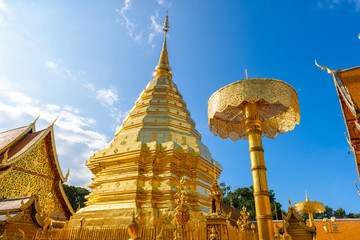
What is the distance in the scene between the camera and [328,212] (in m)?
41.0

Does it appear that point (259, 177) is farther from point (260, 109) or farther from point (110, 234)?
point (110, 234)

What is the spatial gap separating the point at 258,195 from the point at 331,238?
1425cm

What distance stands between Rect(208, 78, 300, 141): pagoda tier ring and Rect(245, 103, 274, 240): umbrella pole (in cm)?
47

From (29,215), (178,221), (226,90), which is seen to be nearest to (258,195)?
(178,221)

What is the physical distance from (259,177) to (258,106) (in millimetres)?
1973

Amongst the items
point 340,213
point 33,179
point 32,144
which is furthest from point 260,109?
point 340,213

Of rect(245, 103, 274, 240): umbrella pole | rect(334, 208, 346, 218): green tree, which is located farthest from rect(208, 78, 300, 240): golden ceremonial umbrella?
rect(334, 208, 346, 218): green tree

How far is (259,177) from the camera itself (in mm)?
5480

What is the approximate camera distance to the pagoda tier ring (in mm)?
5816

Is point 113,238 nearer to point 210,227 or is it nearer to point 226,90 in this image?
point 210,227

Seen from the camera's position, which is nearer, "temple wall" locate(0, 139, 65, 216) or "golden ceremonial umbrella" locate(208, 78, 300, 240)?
"golden ceremonial umbrella" locate(208, 78, 300, 240)

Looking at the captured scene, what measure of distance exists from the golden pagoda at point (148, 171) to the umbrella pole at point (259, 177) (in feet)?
11.8

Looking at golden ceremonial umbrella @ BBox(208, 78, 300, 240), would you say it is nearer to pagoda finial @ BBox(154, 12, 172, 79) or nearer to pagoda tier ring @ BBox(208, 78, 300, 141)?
pagoda tier ring @ BBox(208, 78, 300, 141)

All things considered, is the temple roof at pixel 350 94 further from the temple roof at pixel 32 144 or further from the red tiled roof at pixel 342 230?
the temple roof at pixel 32 144
